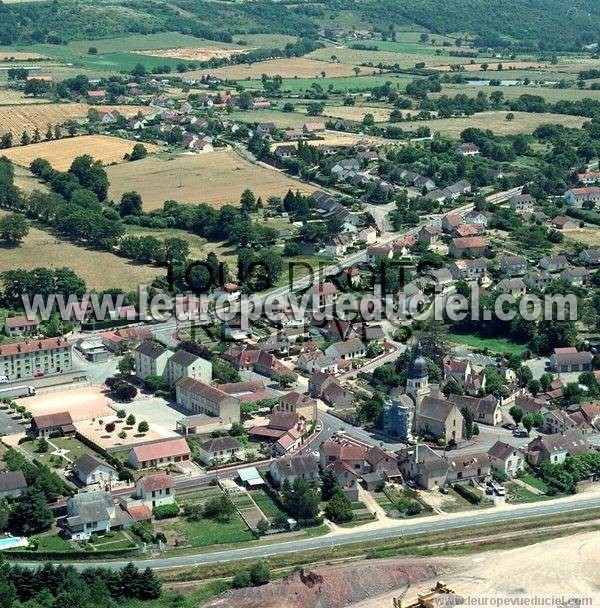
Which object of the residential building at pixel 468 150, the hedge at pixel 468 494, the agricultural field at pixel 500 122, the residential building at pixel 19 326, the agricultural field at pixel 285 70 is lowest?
the hedge at pixel 468 494

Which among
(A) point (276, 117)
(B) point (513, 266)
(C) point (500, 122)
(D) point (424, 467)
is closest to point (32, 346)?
(D) point (424, 467)

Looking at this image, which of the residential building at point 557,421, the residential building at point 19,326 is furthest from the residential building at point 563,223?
the residential building at point 19,326

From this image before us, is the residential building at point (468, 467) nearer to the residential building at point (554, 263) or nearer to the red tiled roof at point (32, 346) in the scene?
the red tiled roof at point (32, 346)

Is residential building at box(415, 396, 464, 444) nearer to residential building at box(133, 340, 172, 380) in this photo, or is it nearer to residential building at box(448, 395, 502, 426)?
residential building at box(448, 395, 502, 426)

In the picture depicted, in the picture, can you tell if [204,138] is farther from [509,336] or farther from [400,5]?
[400,5]

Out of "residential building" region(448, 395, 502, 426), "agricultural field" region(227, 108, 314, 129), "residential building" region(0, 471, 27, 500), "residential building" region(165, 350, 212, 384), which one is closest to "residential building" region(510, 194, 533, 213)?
"agricultural field" region(227, 108, 314, 129)
